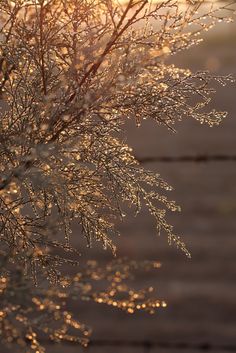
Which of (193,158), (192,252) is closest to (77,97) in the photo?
(192,252)

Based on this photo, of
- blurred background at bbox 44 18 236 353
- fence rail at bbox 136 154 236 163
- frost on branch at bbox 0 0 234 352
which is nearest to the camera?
frost on branch at bbox 0 0 234 352

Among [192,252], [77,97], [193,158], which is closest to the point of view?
[77,97]

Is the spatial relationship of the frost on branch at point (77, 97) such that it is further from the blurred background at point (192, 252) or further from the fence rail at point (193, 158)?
the fence rail at point (193, 158)

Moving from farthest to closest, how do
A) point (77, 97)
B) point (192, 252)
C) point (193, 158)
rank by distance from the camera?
point (193, 158), point (192, 252), point (77, 97)

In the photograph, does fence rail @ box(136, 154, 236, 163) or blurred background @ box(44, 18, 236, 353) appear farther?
fence rail @ box(136, 154, 236, 163)

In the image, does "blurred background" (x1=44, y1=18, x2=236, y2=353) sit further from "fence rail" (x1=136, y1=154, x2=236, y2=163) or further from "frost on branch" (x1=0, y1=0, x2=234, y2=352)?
"frost on branch" (x1=0, y1=0, x2=234, y2=352)

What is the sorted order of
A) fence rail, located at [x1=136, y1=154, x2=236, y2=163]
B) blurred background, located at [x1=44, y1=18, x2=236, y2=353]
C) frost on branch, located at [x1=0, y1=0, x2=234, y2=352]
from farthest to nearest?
fence rail, located at [x1=136, y1=154, x2=236, y2=163] → blurred background, located at [x1=44, y1=18, x2=236, y2=353] → frost on branch, located at [x1=0, y1=0, x2=234, y2=352]

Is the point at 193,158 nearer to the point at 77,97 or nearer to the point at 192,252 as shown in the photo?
the point at 192,252

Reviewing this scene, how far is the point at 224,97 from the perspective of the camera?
15125 millimetres

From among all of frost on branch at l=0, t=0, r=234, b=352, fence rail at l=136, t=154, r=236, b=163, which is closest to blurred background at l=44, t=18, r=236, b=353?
fence rail at l=136, t=154, r=236, b=163

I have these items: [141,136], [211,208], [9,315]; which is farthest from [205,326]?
[9,315]

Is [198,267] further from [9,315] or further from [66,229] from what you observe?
[9,315]

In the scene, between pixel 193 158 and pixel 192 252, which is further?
pixel 193 158

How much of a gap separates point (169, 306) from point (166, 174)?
2.63 metres
